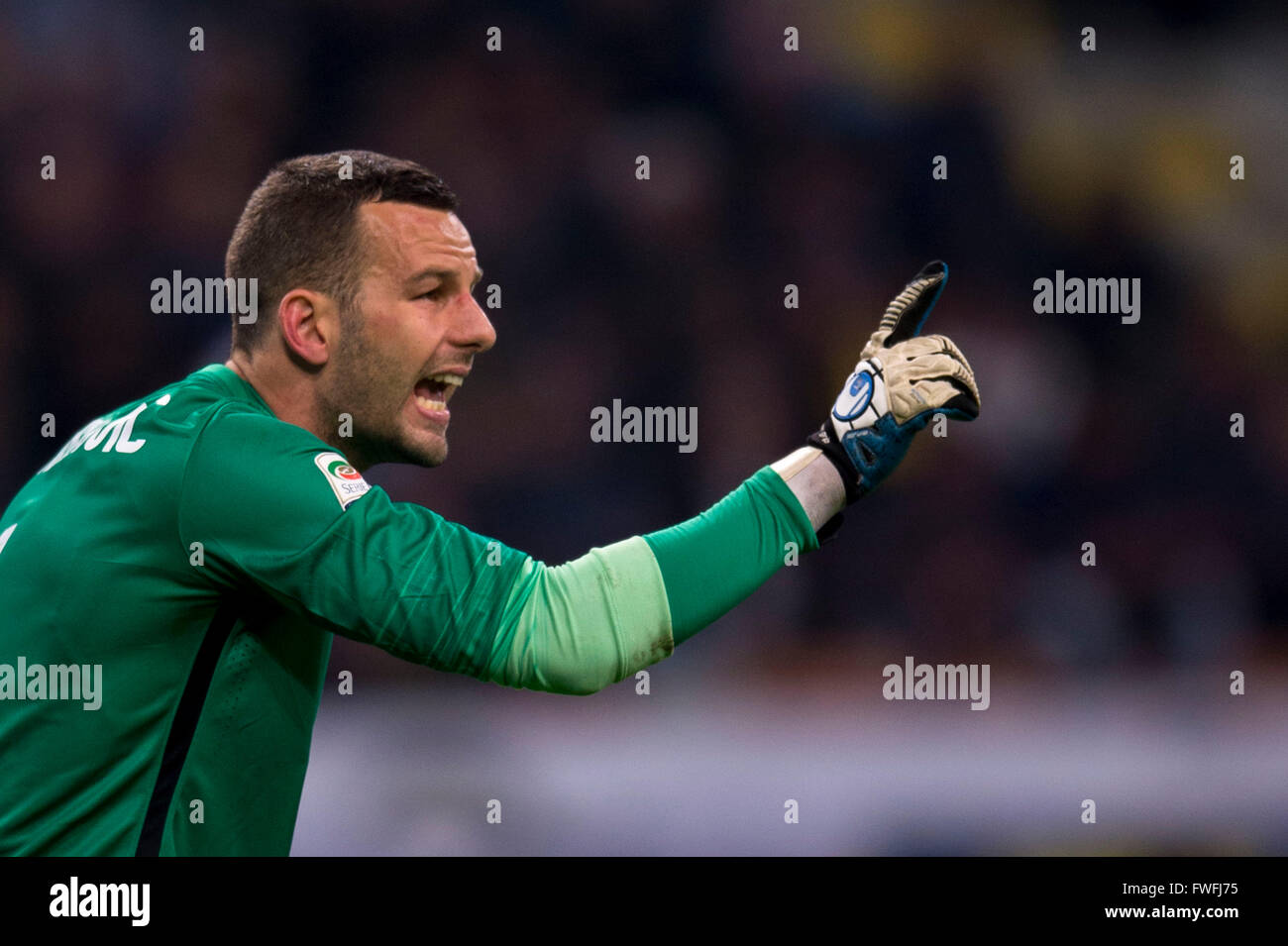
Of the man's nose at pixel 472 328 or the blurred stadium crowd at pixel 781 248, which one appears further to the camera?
the blurred stadium crowd at pixel 781 248

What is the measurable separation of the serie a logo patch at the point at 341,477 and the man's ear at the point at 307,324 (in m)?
0.31

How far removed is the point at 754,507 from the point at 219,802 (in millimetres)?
944

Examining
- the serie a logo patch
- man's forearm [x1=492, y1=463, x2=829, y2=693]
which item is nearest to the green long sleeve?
man's forearm [x1=492, y1=463, x2=829, y2=693]

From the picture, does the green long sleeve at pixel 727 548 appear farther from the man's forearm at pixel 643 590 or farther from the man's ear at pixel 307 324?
the man's ear at pixel 307 324

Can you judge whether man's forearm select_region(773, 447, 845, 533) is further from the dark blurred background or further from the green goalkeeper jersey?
the dark blurred background

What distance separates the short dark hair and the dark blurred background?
Answer: 2631mm

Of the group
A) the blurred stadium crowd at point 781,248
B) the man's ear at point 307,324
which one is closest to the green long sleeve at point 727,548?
the man's ear at point 307,324

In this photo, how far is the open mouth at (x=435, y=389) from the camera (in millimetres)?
2430

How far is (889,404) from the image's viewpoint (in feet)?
7.50

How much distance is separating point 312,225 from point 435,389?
14.0 inches

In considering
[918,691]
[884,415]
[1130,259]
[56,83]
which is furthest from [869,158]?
[884,415]

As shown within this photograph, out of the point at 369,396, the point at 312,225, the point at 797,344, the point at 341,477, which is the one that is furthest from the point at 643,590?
the point at 797,344

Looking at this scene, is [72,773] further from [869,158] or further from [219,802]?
[869,158]

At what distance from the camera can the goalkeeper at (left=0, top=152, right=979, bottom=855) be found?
6.55ft
